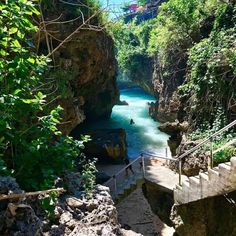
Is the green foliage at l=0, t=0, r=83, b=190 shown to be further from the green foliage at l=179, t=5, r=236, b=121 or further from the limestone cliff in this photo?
the green foliage at l=179, t=5, r=236, b=121

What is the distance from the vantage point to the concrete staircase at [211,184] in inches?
224

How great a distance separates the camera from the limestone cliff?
9.01 meters

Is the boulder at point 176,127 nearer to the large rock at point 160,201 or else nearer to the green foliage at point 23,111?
the large rock at point 160,201

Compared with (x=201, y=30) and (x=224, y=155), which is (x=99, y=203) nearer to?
(x=224, y=155)

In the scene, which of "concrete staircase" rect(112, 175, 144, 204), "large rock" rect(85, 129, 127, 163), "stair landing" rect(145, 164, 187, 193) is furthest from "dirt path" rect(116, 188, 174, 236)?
"large rock" rect(85, 129, 127, 163)

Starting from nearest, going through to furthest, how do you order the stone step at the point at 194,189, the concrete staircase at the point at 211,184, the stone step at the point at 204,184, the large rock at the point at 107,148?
the concrete staircase at the point at 211,184 → the stone step at the point at 204,184 → the stone step at the point at 194,189 → the large rock at the point at 107,148

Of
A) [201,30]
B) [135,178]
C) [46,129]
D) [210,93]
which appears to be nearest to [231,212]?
[135,178]

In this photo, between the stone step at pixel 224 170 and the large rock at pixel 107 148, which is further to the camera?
the large rock at pixel 107 148

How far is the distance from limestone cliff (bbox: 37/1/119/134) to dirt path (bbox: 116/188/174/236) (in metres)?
4.14

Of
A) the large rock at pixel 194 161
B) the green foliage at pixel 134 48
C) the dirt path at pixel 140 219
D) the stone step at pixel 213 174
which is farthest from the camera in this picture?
the green foliage at pixel 134 48

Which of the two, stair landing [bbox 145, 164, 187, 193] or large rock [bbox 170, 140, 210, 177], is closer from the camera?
large rock [bbox 170, 140, 210, 177]

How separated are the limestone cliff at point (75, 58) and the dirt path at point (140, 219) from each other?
13.6 ft

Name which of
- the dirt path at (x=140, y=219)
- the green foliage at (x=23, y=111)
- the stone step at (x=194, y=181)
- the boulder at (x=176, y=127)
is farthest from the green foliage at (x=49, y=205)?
the boulder at (x=176, y=127)

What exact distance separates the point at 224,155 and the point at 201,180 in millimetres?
1903
